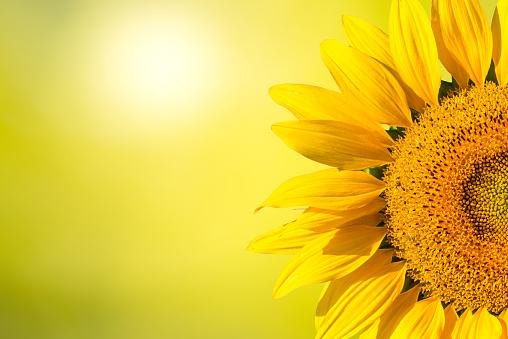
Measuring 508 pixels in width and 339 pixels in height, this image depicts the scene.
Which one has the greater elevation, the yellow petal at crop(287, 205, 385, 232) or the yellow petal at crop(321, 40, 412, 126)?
the yellow petal at crop(321, 40, 412, 126)

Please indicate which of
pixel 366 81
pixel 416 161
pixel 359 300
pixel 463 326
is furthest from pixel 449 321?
pixel 366 81

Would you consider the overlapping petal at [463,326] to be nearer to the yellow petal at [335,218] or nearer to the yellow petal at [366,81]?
the yellow petal at [335,218]

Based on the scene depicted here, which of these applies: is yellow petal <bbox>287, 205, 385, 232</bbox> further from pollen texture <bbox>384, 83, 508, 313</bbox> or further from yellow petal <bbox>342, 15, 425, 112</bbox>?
yellow petal <bbox>342, 15, 425, 112</bbox>

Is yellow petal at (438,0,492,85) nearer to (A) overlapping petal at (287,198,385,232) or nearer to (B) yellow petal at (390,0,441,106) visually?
(B) yellow petal at (390,0,441,106)

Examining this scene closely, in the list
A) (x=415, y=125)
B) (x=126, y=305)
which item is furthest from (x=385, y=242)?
(x=126, y=305)

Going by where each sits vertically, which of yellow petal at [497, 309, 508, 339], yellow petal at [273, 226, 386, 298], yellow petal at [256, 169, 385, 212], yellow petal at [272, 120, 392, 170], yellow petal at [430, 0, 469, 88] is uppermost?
yellow petal at [430, 0, 469, 88]

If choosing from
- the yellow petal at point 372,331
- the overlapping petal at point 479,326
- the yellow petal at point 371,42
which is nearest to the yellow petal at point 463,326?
the overlapping petal at point 479,326

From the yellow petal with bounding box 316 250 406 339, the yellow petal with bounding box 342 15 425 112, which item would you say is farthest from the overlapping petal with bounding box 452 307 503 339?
the yellow petal with bounding box 342 15 425 112

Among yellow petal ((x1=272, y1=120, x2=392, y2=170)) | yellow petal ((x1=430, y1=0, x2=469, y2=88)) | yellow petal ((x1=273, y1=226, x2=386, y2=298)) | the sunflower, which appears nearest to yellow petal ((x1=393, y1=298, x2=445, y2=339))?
the sunflower
